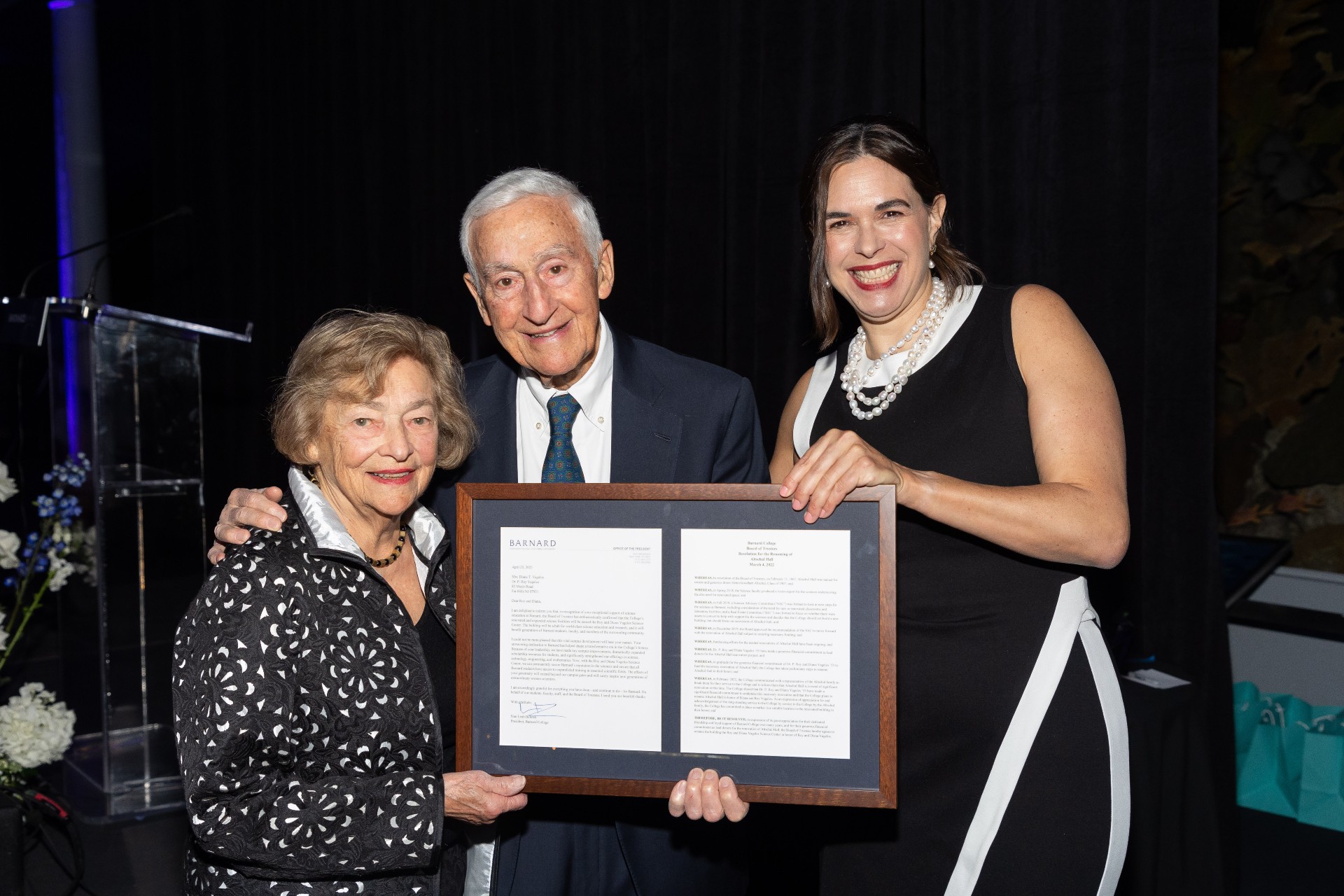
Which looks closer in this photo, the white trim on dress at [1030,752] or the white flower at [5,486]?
the white trim on dress at [1030,752]

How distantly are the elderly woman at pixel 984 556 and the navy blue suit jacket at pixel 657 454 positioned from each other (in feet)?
0.90

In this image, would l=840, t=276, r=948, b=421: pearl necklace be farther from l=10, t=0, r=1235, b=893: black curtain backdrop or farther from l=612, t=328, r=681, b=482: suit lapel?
l=10, t=0, r=1235, b=893: black curtain backdrop

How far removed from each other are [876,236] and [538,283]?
0.61 meters

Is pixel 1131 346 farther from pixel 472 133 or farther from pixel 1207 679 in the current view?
pixel 472 133

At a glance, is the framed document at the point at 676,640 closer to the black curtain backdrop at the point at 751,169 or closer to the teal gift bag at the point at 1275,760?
the black curtain backdrop at the point at 751,169

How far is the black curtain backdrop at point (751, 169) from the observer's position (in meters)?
3.14

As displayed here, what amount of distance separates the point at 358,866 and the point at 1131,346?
2634mm

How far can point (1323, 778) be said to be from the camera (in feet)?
13.3

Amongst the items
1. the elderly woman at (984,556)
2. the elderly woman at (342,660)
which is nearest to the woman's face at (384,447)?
the elderly woman at (342,660)

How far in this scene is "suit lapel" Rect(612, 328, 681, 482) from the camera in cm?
201

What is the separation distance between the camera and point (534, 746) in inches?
64.1
